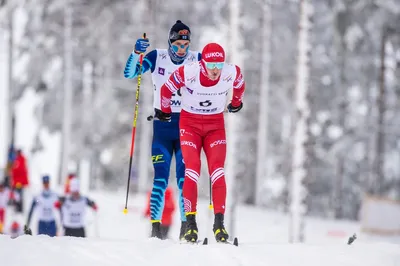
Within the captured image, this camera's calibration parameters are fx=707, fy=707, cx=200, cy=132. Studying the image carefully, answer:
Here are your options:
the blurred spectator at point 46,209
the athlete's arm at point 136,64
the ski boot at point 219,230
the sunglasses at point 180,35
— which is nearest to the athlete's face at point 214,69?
the sunglasses at point 180,35

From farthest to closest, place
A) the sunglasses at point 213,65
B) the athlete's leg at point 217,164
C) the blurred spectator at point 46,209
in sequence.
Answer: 1. the blurred spectator at point 46,209
2. the athlete's leg at point 217,164
3. the sunglasses at point 213,65

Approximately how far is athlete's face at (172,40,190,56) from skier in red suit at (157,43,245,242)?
27.5 inches

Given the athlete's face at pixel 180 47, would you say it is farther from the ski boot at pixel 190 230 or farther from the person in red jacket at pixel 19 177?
the person in red jacket at pixel 19 177

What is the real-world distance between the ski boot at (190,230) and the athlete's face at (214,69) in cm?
148

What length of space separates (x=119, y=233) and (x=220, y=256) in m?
14.0

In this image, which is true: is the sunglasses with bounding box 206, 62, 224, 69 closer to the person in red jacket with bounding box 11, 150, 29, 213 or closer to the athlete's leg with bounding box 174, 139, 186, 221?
the athlete's leg with bounding box 174, 139, 186, 221

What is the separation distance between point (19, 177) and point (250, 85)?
12.3 metres

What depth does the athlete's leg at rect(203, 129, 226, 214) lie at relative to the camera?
7.44m

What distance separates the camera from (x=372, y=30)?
27.7 metres

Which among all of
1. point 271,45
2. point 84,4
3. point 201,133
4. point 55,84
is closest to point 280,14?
point 271,45

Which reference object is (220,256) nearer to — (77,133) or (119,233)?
(119,233)

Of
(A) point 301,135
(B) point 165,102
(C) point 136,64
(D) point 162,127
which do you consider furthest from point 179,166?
(A) point 301,135

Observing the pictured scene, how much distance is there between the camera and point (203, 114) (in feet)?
25.0

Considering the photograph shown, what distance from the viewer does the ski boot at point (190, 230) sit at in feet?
23.8
